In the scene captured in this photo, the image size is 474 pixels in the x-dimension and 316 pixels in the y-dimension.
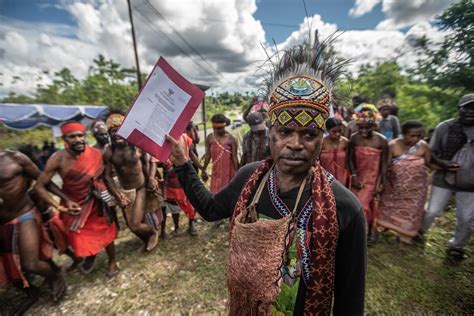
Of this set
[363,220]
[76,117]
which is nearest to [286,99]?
[363,220]

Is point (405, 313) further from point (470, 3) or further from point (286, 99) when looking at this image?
point (470, 3)

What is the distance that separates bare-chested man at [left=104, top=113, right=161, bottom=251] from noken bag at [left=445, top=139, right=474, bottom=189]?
4.58 m

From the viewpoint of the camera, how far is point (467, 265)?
3.36 meters

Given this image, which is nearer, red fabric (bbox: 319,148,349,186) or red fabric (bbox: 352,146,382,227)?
red fabric (bbox: 352,146,382,227)

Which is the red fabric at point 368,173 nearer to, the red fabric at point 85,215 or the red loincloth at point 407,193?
the red loincloth at point 407,193

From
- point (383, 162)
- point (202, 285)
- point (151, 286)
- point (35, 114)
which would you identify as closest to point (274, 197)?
point (202, 285)

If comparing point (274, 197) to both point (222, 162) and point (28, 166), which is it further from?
point (222, 162)

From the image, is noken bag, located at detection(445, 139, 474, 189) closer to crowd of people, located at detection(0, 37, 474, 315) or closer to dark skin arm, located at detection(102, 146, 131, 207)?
crowd of people, located at detection(0, 37, 474, 315)

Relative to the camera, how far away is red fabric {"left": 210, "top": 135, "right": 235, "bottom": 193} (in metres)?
4.57

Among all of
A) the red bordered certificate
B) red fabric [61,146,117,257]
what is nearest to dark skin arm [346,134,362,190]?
the red bordered certificate

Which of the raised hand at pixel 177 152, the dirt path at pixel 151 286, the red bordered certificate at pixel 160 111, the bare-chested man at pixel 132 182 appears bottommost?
the dirt path at pixel 151 286

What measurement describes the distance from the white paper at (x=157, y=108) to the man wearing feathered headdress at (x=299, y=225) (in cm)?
70

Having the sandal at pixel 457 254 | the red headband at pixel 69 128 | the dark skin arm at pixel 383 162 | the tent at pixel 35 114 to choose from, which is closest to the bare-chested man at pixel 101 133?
the red headband at pixel 69 128

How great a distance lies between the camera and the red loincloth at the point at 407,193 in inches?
144
